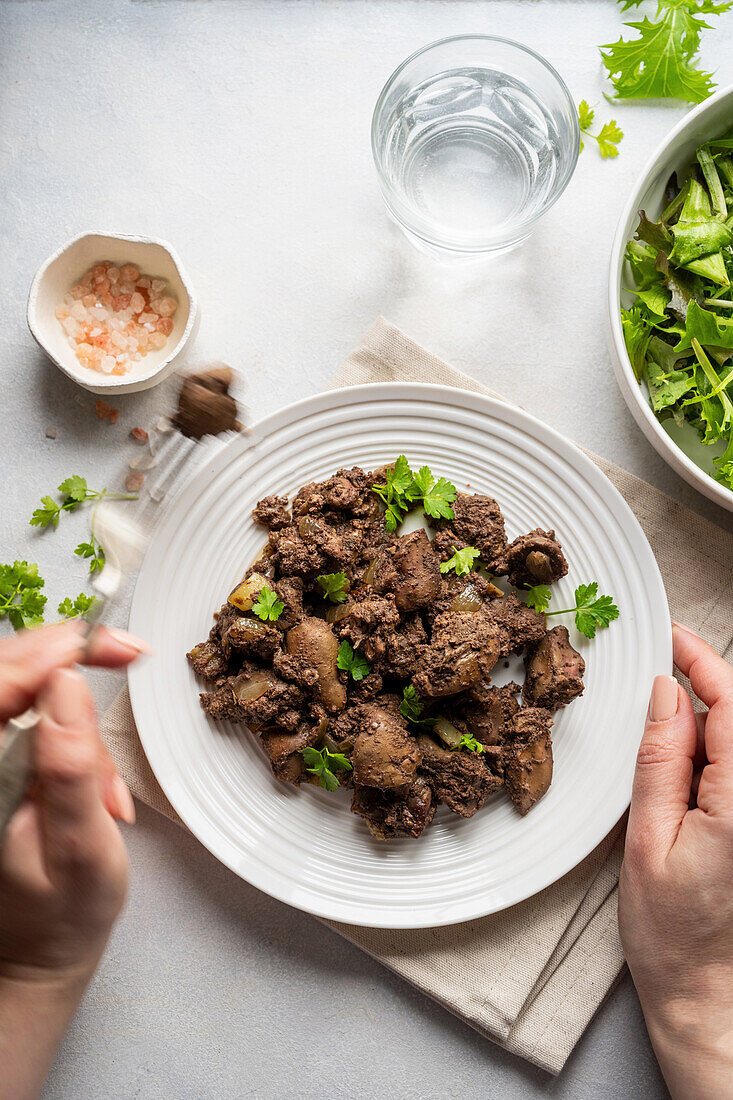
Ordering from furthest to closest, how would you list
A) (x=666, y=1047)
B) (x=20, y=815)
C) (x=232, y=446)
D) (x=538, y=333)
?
(x=538, y=333) → (x=232, y=446) → (x=666, y=1047) → (x=20, y=815)

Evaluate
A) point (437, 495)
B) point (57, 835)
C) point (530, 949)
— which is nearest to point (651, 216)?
point (437, 495)

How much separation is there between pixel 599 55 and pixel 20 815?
336 centimetres

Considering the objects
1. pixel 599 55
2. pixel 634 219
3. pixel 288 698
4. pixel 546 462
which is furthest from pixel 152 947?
pixel 599 55

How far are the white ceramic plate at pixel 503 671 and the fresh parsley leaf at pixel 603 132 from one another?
1167 mm

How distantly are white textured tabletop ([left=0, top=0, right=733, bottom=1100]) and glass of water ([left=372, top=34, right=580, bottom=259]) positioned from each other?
0.44 feet

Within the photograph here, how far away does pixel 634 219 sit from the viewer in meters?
2.78

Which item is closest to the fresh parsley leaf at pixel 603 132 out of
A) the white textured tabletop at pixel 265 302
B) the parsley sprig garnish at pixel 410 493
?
the white textured tabletop at pixel 265 302

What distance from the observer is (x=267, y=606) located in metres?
2.60

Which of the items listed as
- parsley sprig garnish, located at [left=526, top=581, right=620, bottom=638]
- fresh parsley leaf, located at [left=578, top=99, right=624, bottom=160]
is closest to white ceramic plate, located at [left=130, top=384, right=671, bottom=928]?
parsley sprig garnish, located at [left=526, top=581, right=620, bottom=638]

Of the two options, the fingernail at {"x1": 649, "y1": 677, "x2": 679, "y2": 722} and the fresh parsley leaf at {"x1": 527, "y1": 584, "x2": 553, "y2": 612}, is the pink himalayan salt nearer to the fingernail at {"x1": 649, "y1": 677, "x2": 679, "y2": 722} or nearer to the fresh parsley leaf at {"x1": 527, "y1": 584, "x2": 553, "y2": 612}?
the fresh parsley leaf at {"x1": 527, "y1": 584, "x2": 553, "y2": 612}

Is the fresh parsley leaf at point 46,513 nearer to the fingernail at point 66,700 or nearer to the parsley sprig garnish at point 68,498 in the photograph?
the parsley sprig garnish at point 68,498

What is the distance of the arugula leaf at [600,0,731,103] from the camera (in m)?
2.93

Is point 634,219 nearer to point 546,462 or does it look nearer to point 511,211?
point 511,211

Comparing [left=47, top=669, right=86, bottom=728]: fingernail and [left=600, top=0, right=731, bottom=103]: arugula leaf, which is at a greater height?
[left=600, top=0, right=731, bottom=103]: arugula leaf
